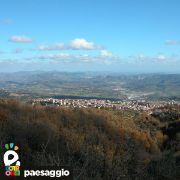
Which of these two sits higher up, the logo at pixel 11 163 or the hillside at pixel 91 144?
the logo at pixel 11 163

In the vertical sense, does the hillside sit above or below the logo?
below

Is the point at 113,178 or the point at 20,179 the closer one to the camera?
the point at 20,179

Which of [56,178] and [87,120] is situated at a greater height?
[56,178]

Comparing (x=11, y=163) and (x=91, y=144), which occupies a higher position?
(x=11, y=163)

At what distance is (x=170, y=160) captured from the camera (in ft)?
32.6

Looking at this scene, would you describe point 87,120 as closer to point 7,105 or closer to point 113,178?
point 7,105

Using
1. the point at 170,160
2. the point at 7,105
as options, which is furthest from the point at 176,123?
the point at 170,160

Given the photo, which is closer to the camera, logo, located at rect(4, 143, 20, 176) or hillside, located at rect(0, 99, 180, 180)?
logo, located at rect(4, 143, 20, 176)

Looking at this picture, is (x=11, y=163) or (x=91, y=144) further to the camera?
(x=91, y=144)

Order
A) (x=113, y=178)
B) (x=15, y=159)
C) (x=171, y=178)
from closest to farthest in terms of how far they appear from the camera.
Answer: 1. (x=15, y=159)
2. (x=113, y=178)
3. (x=171, y=178)

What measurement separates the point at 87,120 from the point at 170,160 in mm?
19724

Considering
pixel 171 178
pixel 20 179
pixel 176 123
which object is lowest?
pixel 176 123

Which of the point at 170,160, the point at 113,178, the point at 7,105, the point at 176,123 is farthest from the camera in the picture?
the point at 176,123

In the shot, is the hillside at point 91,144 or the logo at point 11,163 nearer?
the logo at point 11,163
